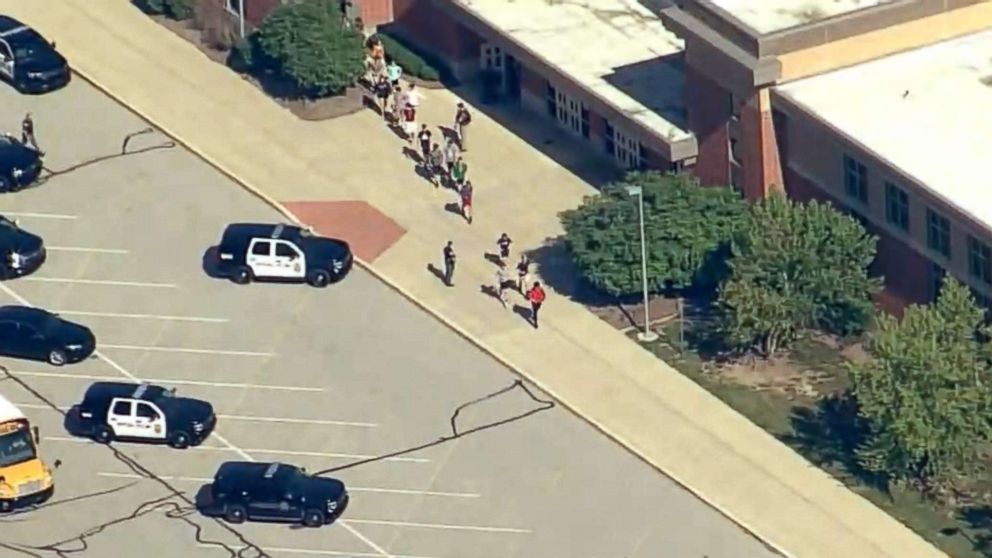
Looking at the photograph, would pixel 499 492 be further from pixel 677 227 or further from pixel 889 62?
pixel 889 62

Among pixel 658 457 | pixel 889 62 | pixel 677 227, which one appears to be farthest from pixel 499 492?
pixel 889 62

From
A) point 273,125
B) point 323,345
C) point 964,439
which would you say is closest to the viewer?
point 964,439

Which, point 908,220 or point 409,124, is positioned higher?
point 908,220

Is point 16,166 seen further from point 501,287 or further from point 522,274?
point 522,274

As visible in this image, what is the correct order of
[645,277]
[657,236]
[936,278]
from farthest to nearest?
[657,236], [645,277], [936,278]

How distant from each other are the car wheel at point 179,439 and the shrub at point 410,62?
871 inches

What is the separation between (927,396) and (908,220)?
7848mm

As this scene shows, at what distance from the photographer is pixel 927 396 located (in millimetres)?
92438

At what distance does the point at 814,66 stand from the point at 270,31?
19.7 metres

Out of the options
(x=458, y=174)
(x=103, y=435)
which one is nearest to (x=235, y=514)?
(x=103, y=435)

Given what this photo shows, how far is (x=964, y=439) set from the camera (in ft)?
302

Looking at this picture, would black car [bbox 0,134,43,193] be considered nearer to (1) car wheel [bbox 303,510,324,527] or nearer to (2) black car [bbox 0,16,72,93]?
(2) black car [bbox 0,16,72,93]

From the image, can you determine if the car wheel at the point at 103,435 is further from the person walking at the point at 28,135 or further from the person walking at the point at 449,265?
→ the person walking at the point at 28,135

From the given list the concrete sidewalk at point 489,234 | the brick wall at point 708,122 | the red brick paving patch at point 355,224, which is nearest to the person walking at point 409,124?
the concrete sidewalk at point 489,234
